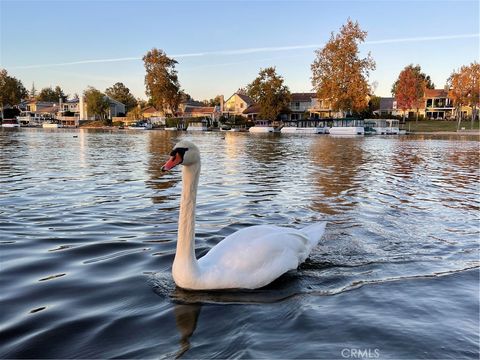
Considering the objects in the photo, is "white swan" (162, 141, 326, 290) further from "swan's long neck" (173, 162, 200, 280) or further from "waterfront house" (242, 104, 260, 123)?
"waterfront house" (242, 104, 260, 123)

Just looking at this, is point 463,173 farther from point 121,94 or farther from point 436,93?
point 121,94

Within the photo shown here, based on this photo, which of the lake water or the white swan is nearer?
the lake water

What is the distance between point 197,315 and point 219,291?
1.79 ft

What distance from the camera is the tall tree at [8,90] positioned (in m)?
141

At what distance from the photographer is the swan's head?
4656mm

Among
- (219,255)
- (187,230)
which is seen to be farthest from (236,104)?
(187,230)

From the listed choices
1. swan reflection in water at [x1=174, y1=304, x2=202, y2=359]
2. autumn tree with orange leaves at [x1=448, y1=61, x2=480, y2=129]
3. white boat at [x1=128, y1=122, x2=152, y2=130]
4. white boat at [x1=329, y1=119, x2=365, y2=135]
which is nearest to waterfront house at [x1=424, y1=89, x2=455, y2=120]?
autumn tree with orange leaves at [x1=448, y1=61, x2=480, y2=129]

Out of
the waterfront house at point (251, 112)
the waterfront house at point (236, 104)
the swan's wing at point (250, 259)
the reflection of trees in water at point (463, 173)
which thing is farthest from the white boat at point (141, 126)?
the swan's wing at point (250, 259)

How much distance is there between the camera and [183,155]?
4.78m

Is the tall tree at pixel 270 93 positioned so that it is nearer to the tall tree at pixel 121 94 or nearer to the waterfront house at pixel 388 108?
the waterfront house at pixel 388 108

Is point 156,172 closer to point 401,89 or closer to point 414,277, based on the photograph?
point 414,277
